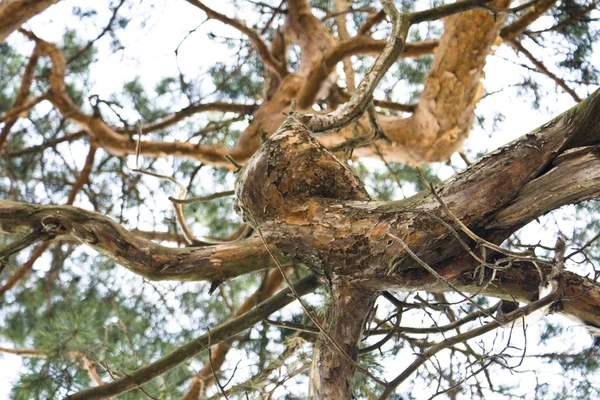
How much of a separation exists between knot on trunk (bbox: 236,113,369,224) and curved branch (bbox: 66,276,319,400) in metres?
0.22

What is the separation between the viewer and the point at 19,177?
258 cm

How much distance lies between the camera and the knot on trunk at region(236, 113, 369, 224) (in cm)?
111

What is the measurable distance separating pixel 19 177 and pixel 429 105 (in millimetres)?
1669

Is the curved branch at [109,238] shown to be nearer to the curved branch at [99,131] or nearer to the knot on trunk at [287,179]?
the knot on trunk at [287,179]

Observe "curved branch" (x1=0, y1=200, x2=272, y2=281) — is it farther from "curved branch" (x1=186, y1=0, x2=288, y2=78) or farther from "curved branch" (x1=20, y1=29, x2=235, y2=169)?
"curved branch" (x1=186, y1=0, x2=288, y2=78)

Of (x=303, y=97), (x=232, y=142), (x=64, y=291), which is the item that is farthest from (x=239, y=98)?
(x=64, y=291)

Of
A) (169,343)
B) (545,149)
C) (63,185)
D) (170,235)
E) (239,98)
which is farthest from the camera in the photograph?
(239,98)

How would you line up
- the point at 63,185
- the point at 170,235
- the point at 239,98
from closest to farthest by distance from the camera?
the point at 170,235 → the point at 63,185 → the point at 239,98

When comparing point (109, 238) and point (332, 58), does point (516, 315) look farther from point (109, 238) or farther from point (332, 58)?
point (332, 58)

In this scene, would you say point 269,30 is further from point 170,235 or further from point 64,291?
point 64,291

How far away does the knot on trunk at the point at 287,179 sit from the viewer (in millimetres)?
1112

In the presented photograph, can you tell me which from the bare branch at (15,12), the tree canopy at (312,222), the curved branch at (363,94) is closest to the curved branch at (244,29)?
the tree canopy at (312,222)

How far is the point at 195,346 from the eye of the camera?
1.31m

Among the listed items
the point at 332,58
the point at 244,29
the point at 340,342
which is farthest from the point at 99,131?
the point at 340,342
